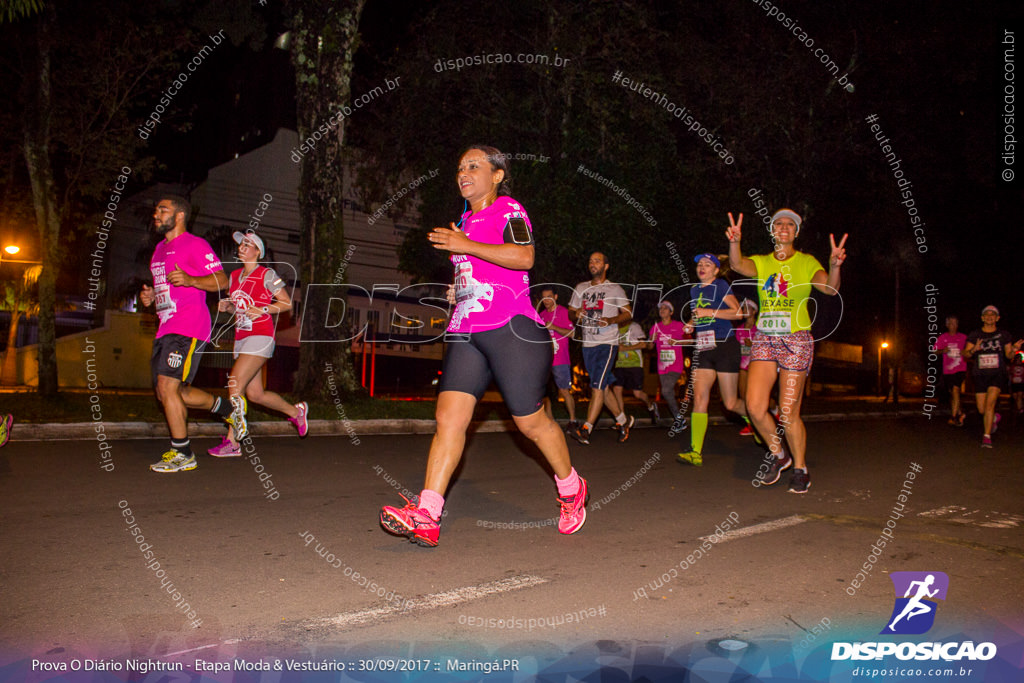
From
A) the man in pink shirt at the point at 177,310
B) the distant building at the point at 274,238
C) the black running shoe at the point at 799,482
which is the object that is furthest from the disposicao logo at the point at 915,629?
the distant building at the point at 274,238

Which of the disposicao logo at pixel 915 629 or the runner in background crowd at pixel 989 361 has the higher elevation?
Answer: the runner in background crowd at pixel 989 361

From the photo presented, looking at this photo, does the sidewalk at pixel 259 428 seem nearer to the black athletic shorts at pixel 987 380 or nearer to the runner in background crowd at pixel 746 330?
the runner in background crowd at pixel 746 330

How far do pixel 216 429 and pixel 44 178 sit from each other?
807 cm

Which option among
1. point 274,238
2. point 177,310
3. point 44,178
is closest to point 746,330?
point 177,310

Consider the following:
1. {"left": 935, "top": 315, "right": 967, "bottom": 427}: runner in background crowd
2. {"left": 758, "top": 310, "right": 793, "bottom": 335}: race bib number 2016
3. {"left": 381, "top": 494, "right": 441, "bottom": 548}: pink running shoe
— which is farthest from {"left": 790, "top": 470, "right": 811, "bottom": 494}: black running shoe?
{"left": 935, "top": 315, "right": 967, "bottom": 427}: runner in background crowd

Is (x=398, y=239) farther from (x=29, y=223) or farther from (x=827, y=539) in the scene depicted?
(x=827, y=539)

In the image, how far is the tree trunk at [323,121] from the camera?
42.7 ft

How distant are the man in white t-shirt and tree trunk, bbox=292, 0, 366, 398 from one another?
4.51 m

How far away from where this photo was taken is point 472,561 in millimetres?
4188

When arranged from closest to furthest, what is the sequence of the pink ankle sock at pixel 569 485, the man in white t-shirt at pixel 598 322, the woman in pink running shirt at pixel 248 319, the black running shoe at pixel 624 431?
the pink ankle sock at pixel 569 485 < the woman in pink running shirt at pixel 248 319 < the man in white t-shirt at pixel 598 322 < the black running shoe at pixel 624 431

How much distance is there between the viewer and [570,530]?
481 cm

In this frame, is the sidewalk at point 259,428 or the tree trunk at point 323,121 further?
the tree trunk at point 323,121

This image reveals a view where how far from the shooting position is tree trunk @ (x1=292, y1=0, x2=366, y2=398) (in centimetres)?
1300

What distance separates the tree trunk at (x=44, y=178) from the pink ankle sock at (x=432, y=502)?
1238cm
